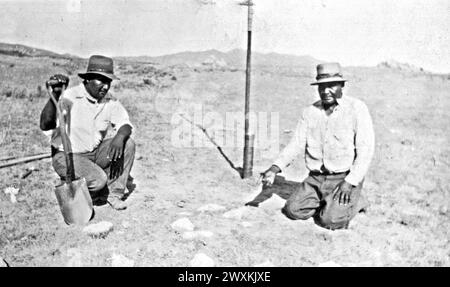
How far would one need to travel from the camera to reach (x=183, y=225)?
397 centimetres

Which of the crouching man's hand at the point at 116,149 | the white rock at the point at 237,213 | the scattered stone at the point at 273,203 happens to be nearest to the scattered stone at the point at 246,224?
the white rock at the point at 237,213

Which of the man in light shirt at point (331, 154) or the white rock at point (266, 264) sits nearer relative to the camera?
the white rock at point (266, 264)

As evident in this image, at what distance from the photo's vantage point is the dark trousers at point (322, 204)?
4.00 meters

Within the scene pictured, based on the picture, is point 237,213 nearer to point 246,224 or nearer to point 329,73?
point 246,224

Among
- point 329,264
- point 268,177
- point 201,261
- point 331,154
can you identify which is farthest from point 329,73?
point 201,261

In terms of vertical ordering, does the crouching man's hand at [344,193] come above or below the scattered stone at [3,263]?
above

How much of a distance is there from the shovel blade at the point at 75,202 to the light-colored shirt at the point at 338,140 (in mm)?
1903

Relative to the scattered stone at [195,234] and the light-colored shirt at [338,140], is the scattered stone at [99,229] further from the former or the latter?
the light-colored shirt at [338,140]

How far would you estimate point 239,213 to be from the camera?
14.3ft

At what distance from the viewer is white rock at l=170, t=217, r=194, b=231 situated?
3.93 metres

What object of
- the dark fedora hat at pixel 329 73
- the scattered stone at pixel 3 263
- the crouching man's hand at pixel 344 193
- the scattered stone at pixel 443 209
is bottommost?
the scattered stone at pixel 3 263

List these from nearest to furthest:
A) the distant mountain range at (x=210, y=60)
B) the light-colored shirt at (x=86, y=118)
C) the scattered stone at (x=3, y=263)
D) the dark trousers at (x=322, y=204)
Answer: the scattered stone at (x=3, y=263) → the dark trousers at (x=322, y=204) → the light-colored shirt at (x=86, y=118) → the distant mountain range at (x=210, y=60)

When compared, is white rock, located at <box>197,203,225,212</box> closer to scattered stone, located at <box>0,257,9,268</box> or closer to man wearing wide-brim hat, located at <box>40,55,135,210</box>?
man wearing wide-brim hat, located at <box>40,55,135,210</box>
